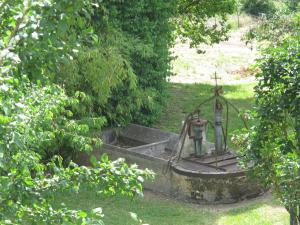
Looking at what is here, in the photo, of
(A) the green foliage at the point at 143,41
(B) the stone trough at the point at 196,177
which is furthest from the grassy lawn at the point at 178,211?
(A) the green foliage at the point at 143,41

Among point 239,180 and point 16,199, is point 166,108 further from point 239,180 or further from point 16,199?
point 16,199

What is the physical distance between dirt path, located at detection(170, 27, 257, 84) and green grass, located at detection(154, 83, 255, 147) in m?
1.14

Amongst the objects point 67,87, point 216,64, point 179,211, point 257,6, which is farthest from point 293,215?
point 257,6

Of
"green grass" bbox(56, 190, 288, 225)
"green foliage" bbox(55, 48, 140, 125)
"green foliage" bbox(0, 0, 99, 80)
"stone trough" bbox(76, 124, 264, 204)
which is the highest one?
"green foliage" bbox(0, 0, 99, 80)

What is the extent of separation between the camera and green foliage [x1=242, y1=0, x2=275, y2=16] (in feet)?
106

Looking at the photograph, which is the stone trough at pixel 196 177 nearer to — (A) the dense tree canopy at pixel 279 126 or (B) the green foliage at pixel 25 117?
(A) the dense tree canopy at pixel 279 126

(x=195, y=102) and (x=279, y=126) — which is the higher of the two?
(x=279, y=126)

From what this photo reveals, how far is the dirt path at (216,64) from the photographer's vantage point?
23469mm

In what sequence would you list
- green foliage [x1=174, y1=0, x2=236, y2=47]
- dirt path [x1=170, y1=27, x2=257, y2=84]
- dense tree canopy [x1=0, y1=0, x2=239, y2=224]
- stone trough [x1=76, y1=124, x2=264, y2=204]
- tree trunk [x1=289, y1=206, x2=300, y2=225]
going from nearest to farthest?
dense tree canopy [x1=0, y1=0, x2=239, y2=224] → tree trunk [x1=289, y1=206, x2=300, y2=225] → stone trough [x1=76, y1=124, x2=264, y2=204] → green foliage [x1=174, y1=0, x2=236, y2=47] → dirt path [x1=170, y1=27, x2=257, y2=84]

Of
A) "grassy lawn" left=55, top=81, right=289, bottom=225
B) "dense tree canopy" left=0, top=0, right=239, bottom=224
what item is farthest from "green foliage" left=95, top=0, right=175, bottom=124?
"grassy lawn" left=55, top=81, right=289, bottom=225

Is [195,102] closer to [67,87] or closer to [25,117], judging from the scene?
[67,87]

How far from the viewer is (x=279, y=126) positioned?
704 cm

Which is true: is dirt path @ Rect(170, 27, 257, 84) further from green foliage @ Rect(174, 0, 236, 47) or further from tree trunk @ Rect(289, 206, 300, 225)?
tree trunk @ Rect(289, 206, 300, 225)

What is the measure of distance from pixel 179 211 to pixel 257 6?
2343 cm
